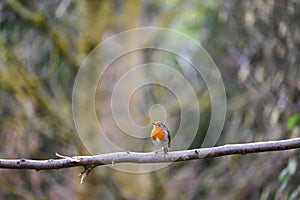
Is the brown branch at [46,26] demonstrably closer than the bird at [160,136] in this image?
No

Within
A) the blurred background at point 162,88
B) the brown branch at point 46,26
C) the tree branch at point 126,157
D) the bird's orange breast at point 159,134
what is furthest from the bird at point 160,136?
the brown branch at point 46,26

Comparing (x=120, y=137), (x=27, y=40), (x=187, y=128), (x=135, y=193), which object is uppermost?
(x=27, y=40)

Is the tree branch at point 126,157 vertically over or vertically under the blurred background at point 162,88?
under

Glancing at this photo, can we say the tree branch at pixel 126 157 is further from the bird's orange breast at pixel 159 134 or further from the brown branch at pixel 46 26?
the brown branch at pixel 46 26

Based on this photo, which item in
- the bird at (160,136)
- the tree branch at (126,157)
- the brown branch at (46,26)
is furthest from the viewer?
the brown branch at (46,26)

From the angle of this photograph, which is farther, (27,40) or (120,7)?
(27,40)

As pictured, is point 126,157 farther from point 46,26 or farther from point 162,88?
point 162,88

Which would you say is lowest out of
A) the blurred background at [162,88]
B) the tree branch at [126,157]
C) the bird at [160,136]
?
the tree branch at [126,157]

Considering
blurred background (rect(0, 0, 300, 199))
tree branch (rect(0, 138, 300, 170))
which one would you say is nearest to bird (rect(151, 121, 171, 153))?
tree branch (rect(0, 138, 300, 170))

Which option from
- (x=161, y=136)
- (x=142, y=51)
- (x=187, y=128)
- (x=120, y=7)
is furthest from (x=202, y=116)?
(x=161, y=136)

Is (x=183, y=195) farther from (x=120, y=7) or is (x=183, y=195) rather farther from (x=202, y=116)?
(x=120, y=7)

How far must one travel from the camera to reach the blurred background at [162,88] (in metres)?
4.62

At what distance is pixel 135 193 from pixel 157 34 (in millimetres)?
1205

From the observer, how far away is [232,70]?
535 cm
